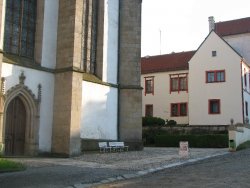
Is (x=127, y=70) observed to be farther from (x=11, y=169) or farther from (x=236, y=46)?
(x=236, y=46)

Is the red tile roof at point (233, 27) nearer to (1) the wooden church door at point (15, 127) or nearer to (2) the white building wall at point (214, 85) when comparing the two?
(2) the white building wall at point (214, 85)

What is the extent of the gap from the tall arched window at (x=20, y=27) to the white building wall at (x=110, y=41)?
5.38 metres

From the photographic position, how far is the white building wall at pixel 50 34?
2208cm

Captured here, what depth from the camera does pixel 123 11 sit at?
2752 cm

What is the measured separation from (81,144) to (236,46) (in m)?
32.5

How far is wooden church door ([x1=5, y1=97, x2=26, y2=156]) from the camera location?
20375 millimetres

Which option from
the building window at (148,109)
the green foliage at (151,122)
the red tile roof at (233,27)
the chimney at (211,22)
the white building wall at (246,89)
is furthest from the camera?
the chimney at (211,22)

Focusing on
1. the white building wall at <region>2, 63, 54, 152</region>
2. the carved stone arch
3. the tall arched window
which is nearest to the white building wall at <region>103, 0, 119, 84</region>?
the white building wall at <region>2, 63, 54, 152</region>

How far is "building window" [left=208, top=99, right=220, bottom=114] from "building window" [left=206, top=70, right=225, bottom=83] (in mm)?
2097

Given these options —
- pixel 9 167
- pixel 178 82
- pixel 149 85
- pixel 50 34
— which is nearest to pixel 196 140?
pixel 178 82

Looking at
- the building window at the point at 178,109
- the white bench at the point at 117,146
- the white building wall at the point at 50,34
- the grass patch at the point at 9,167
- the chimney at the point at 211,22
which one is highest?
the chimney at the point at 211,22

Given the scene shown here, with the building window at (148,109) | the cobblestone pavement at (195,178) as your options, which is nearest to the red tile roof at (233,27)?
the building window at (148,109)

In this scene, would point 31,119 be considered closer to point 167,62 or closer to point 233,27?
point 167,62

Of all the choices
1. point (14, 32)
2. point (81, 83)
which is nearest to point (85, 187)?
point (81, 83)
